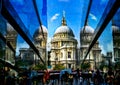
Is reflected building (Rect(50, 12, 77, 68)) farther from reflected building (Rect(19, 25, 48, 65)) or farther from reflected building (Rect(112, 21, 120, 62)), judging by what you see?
reflected building (Rect(112, 21, 120, 62))

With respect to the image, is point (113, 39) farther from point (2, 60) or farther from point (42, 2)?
point (42, 2)

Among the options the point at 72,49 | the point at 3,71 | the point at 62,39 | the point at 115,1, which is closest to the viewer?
the point at 3,71

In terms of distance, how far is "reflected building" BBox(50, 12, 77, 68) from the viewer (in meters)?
106

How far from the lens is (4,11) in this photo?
886cm

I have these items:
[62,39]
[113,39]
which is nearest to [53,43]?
[62,39]

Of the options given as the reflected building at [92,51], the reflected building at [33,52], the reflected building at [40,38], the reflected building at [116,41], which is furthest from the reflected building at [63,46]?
the reflected building at [116,41]

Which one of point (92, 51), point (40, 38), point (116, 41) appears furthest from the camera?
point (40, 38)

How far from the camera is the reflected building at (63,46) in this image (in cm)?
10631

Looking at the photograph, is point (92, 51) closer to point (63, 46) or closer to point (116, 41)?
point (116, 41)

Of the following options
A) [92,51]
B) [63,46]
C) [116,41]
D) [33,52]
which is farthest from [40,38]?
[63,46]

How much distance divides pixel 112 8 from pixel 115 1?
26.2 inches

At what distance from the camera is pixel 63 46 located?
11238 centimetres

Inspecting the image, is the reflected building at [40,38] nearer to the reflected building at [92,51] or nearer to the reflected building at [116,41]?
the reflected building at [92,51]

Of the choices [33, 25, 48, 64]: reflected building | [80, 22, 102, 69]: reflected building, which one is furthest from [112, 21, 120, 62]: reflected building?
[33, 25, 48, 64]: reflected building
